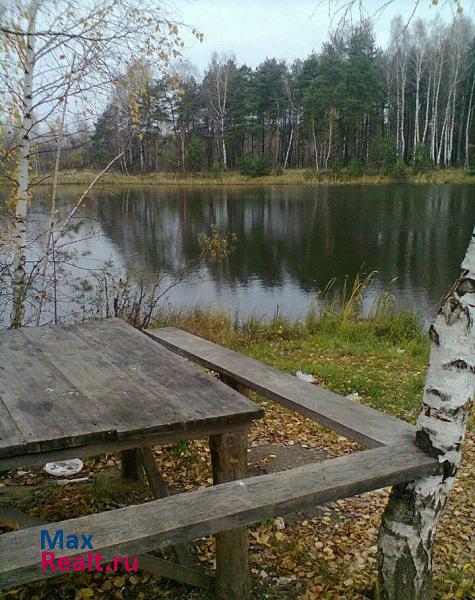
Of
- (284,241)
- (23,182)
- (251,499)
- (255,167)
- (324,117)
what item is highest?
(324,117)

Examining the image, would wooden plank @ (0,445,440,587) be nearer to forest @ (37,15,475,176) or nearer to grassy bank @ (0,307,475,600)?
grassy bank @ (0,307,475,600)

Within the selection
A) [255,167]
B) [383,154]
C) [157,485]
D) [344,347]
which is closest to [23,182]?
[344,347]

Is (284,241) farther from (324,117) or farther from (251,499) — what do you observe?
(324,117)

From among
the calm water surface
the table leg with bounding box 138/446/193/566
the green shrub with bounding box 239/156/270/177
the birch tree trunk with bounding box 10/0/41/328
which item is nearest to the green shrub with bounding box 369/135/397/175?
the green shrub with bounding box 239/156/270/177

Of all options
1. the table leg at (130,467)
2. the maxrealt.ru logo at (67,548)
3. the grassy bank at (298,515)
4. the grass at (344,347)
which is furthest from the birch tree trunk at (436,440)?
the grass at (344,347)

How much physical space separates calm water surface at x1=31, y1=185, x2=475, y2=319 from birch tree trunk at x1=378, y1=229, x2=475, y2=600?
473cm

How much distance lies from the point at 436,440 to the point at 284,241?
1399 cm

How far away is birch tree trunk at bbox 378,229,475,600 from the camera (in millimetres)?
1960

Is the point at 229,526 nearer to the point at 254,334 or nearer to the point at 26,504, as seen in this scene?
the point at 26,504

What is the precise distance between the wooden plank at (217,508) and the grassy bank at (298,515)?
0.70 meters

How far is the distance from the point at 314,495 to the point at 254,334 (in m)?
5.10

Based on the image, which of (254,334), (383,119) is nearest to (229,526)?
(254,334)

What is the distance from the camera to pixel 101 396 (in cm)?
215

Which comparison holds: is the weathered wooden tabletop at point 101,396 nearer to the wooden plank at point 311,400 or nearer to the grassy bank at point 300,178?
the wooden plank at point 311,400
